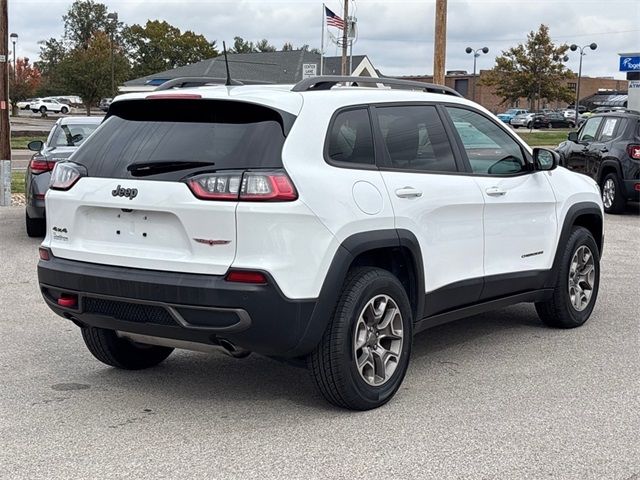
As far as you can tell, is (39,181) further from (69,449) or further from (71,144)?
(69,449)

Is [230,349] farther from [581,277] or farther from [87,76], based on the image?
[87,76]

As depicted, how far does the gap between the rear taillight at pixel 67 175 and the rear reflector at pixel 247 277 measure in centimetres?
119

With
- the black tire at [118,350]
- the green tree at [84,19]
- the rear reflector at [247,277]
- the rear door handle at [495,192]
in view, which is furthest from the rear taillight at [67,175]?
the green tree at [84,19]

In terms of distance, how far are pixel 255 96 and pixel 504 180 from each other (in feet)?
7.38

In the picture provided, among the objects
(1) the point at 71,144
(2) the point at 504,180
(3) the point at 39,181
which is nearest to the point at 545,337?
(2) the point at 504,180

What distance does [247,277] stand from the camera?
4555 millimetres

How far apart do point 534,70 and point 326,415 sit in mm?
75085

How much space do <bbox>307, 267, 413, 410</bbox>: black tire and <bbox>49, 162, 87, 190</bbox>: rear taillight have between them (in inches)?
63.9

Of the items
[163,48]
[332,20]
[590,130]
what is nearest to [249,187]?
[590,130]

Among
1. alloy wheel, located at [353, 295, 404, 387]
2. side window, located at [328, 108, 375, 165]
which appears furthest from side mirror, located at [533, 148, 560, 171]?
alloy wheel, located at [353, 295, 404, 387]

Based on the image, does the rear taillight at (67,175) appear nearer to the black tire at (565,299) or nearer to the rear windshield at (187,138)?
Answer: the rear windshield at (187,138)

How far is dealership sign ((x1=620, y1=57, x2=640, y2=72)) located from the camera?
26.2 meters

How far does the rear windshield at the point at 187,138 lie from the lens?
15.5 ft

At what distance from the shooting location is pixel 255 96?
490 centimetres
